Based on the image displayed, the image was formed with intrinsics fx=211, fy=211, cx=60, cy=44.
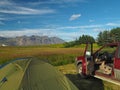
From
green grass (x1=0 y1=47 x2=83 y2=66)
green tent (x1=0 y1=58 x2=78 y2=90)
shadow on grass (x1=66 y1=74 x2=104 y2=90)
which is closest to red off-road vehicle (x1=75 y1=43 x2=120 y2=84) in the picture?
shadow on grass (x1=66 y1=74 x2=104 y2=90)

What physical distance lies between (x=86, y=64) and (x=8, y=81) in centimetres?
534

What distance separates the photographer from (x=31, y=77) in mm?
5465

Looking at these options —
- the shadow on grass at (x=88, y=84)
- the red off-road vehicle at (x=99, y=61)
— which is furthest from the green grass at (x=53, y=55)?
the red off-road vehicle at (x=99, y=61)

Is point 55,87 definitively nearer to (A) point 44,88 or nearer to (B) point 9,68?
(A) point 44,88

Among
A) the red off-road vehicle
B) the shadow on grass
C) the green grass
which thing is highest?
the red off-road vehicle

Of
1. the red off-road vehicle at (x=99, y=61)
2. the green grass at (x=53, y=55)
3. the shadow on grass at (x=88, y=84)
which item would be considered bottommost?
the shadow on grass at (x=88, y=84)

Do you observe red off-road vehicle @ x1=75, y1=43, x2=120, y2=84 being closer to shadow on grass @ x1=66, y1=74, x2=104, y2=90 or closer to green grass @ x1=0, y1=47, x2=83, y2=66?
shadow on grass @ x1=66, y1=74, x2=104, y2=90

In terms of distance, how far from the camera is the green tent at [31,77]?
519 centimetres

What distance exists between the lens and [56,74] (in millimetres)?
6250

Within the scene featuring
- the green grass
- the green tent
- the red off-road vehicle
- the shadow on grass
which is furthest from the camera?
the green grass

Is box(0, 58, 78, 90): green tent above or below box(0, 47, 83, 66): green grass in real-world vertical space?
above

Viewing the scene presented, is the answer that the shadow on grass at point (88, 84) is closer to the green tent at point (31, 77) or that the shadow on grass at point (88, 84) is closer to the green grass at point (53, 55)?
the green tent at point (31, 77)

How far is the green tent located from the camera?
5.19 meters

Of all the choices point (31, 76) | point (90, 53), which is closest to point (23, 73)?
point (31, 76)
